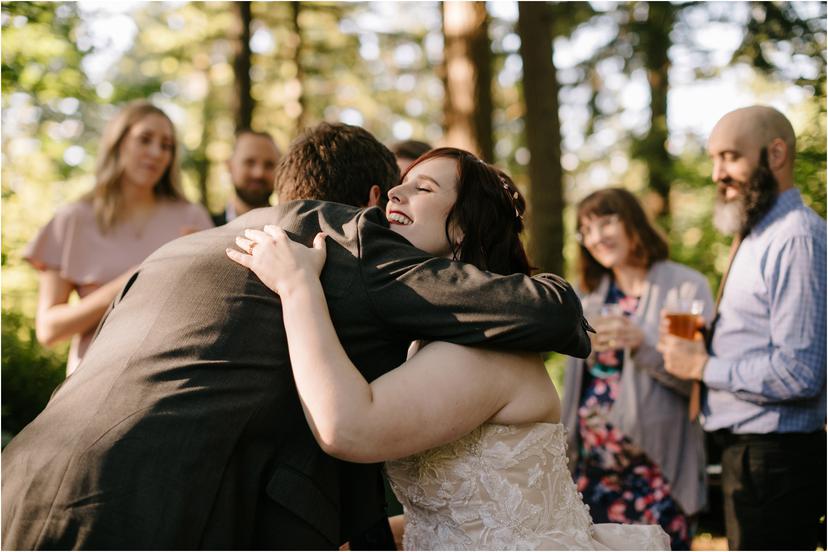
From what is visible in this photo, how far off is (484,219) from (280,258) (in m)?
0.74

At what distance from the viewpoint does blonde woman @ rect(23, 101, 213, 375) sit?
4234 mm

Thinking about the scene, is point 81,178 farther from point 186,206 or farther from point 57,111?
point 186,206

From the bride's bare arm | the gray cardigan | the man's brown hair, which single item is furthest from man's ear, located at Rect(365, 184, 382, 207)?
the gray cardigan

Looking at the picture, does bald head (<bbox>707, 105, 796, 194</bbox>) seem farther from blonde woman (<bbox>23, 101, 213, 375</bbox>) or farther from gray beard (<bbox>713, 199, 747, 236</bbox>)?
blonde woman (<bbox>23, 101, 213, 375</bbox>)

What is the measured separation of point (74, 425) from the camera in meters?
2.14

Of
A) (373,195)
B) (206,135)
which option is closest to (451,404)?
(373,195)

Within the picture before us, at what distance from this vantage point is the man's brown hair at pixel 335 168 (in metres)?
2.89

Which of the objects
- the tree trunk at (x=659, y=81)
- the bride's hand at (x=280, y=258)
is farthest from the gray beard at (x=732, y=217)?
the tree trunk at (x=659, y=81)

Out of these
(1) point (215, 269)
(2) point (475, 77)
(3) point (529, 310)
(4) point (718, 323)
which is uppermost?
(2) point (475, 77)

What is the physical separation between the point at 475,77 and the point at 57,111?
502cm

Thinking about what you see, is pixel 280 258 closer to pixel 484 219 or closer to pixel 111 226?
pixel 484 219

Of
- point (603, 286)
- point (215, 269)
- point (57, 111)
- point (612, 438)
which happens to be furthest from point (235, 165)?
point (57, 111)

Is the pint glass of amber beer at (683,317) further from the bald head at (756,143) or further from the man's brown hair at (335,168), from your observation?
the man's brown hair at (335,168)

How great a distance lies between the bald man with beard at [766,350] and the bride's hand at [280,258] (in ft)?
7.75
